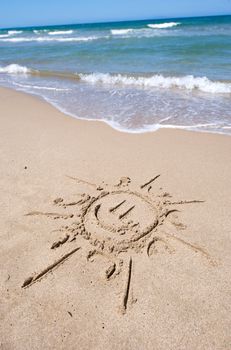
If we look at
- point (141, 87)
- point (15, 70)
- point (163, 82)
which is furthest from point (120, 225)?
point (15, 70)

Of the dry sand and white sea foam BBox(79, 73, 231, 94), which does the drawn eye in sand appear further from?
white sea foam BBox(79, 73, 231, 94)

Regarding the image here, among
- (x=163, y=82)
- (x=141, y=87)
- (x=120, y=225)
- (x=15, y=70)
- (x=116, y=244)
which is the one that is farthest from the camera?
(x=15, y=70)

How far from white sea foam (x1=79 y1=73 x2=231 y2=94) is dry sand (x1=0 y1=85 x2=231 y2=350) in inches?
131

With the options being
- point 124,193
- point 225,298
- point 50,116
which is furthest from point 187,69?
point 225,298

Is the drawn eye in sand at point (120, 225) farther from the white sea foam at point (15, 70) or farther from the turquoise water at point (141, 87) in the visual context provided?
the white sea foam at point (15, 70)

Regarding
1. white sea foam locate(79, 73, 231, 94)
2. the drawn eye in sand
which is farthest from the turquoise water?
the drawn eye in sand

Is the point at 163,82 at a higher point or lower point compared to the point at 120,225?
higher

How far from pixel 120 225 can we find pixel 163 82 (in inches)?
255

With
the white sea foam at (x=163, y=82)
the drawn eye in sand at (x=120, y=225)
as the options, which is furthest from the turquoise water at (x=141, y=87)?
the drawn eye in sand at (x=120, y=225)

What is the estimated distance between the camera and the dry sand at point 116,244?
6.85 ft

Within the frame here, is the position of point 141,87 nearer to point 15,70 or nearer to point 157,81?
point 157,81

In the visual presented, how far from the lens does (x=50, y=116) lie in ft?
19.8

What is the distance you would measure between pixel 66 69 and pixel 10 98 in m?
4.69

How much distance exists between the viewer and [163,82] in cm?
847
